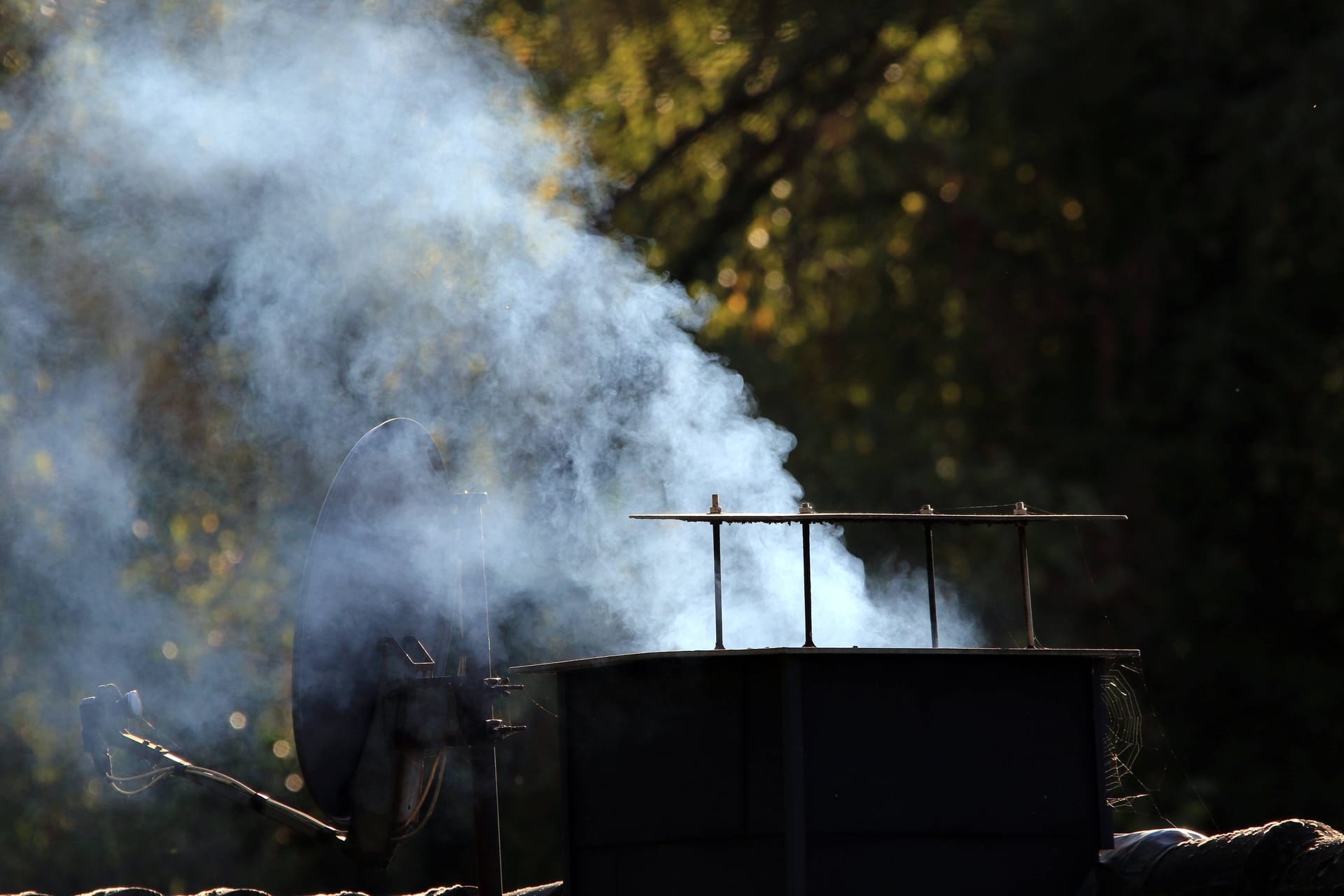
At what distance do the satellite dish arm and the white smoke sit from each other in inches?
226

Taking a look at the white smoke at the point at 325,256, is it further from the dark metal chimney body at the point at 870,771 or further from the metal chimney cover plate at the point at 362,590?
the dark metal chimney body at the point at 870,771

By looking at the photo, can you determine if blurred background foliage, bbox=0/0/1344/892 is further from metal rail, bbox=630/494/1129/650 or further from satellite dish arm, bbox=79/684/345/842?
metal rail, bbox=630/494/1129/650

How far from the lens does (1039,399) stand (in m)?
17.2

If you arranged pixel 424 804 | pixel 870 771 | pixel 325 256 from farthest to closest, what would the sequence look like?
pixel 325 256, pixel 424 804, pixel 870 771

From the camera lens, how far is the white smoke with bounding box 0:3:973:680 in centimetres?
1264

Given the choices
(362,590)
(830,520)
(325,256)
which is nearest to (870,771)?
(830,520)

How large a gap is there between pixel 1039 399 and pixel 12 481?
388 inches

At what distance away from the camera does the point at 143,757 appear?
568cm

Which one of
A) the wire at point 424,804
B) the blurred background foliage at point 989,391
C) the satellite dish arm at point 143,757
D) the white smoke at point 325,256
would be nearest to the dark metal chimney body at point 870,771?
the wire at point 424,804

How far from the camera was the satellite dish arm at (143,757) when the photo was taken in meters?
5.59

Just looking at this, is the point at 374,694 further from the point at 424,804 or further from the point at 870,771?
the point at 870,771

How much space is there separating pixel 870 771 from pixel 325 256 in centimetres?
919

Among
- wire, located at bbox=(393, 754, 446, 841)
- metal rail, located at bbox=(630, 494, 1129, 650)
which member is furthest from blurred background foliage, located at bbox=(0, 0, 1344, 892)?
metal rail, located at bbox=(630, 494, 1129, 650)

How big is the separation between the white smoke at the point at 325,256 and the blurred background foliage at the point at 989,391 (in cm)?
20
